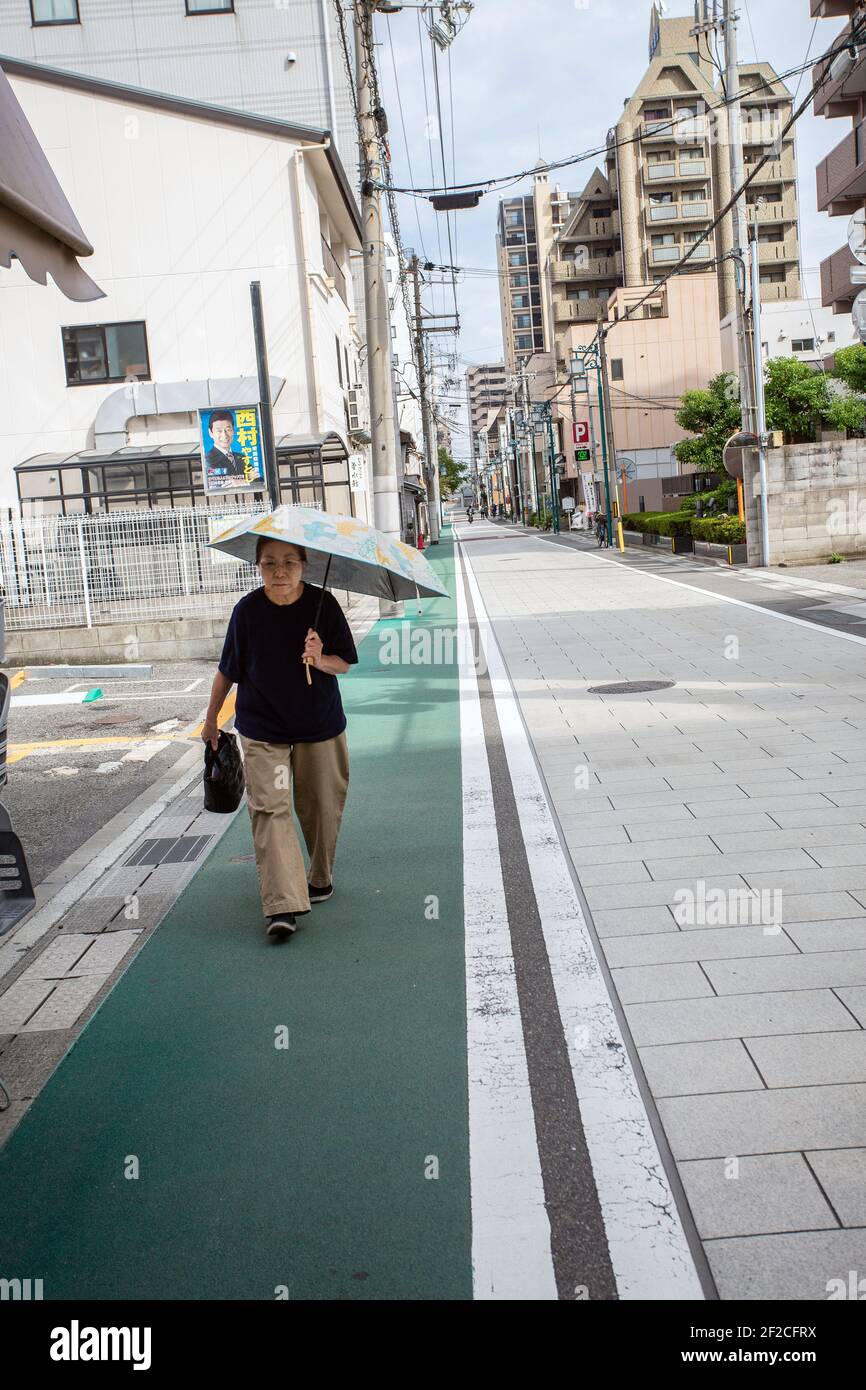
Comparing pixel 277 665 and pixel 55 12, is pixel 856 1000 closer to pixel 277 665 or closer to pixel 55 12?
pixel 277 665

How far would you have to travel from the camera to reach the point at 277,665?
5.41 meters

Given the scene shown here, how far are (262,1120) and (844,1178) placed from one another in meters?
1.66

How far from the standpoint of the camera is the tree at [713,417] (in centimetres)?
4347

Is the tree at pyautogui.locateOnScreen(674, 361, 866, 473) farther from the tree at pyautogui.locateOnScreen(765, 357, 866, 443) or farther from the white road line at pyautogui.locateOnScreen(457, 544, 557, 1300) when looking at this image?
the white road line at pyautogui.locateOnScreen(457, 544, 557, 1300)

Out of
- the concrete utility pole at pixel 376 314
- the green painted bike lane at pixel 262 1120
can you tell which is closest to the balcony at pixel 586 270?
the concrete utility pole at pixel 376 314

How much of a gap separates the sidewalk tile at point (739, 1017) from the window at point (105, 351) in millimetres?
27137

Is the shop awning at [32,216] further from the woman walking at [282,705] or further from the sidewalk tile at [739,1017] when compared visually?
the sidewalk tile at [739,1017]

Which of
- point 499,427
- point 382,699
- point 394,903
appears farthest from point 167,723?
point 499,427

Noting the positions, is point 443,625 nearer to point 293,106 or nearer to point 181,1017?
point 181,1017

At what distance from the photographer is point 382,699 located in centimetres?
1274

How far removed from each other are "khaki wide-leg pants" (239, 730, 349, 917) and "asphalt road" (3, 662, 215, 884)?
1.92 m

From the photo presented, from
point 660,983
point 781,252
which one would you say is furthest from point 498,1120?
point 781,252

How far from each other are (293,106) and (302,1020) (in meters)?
34.4

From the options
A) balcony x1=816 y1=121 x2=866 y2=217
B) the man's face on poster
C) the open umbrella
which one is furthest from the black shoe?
balcony x1=816 y1=121 x2=866 y2=217
